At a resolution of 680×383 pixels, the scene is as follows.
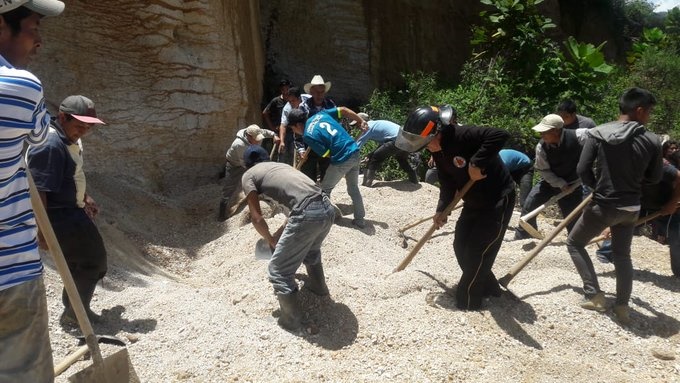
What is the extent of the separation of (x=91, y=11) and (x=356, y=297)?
18.3 feet

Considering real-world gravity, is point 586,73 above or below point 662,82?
above

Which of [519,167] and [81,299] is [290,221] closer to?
[81,299]

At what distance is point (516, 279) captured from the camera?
5.39 meters

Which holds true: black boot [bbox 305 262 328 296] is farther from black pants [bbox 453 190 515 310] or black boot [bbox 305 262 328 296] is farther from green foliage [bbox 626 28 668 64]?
green foliage [bbox 626 28 668 64]

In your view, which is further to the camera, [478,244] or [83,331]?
[478,244]

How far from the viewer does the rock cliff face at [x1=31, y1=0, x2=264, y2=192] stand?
7.90 m

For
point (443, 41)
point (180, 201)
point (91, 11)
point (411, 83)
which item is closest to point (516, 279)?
point (180, 201)

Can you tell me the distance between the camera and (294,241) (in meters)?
4.22

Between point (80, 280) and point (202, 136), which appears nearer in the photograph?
point (80, 280)

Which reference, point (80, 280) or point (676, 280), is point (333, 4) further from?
point (80, 280)

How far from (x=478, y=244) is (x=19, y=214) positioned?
3069 millimetres

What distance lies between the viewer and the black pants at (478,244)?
4398 mm

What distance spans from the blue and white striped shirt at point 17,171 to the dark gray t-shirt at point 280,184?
2.06m

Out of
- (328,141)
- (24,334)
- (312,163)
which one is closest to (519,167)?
(328,141)
